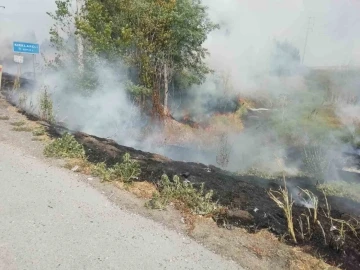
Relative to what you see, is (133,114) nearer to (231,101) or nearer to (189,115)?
(189,115)

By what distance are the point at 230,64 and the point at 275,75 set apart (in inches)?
149

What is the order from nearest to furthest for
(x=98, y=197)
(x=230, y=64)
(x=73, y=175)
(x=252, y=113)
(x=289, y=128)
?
(x=98, y=197), (x=73, y=175), (x=289, y=128), (x=252, y=113), (x=230, y=64)

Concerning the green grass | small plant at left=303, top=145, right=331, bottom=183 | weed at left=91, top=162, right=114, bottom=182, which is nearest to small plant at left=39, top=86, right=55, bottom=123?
weed at left=91, top=162, right=114, bottom=182

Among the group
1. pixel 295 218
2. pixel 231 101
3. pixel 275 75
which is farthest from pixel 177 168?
pixel 275 75

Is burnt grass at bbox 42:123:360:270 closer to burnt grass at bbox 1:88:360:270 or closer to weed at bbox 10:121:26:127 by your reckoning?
burnt grass at bbox 1:88:360:270

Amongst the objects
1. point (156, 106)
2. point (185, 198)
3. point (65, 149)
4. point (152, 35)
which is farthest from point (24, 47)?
point (185, 198)

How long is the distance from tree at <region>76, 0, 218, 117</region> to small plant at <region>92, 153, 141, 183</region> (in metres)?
5.99

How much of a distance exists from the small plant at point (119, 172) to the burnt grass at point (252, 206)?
214 millimetres

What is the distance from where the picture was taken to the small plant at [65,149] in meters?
6.44

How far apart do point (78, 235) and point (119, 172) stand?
1946mm

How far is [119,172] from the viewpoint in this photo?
5.82 metres

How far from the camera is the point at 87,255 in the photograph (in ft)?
11.9

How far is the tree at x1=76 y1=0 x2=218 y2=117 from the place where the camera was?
11.0m

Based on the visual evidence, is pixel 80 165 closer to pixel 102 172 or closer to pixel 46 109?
pixel 102 172
